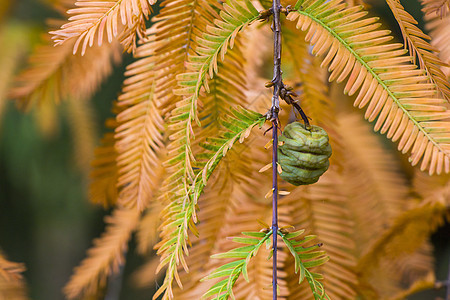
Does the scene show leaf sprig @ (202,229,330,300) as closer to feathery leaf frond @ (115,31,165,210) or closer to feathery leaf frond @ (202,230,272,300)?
feathery leaf frond @ (202,230,272,300)

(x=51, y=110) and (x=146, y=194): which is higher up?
(x=51, y=110)

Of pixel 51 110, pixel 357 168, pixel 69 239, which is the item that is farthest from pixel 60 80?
pixel 69 239

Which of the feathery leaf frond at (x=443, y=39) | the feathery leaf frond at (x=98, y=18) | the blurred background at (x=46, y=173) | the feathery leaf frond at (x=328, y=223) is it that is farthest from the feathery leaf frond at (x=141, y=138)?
the blurred background at (x=46, y=173)

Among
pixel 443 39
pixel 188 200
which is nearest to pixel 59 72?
pixel 188 200

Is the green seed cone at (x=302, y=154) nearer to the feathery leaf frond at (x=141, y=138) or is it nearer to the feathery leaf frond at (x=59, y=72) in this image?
the feathery leaf frond at (x=141, y=138)

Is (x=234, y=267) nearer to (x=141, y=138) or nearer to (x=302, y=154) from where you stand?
(x=302, y=154)

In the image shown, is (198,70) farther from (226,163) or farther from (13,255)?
(13,255)
